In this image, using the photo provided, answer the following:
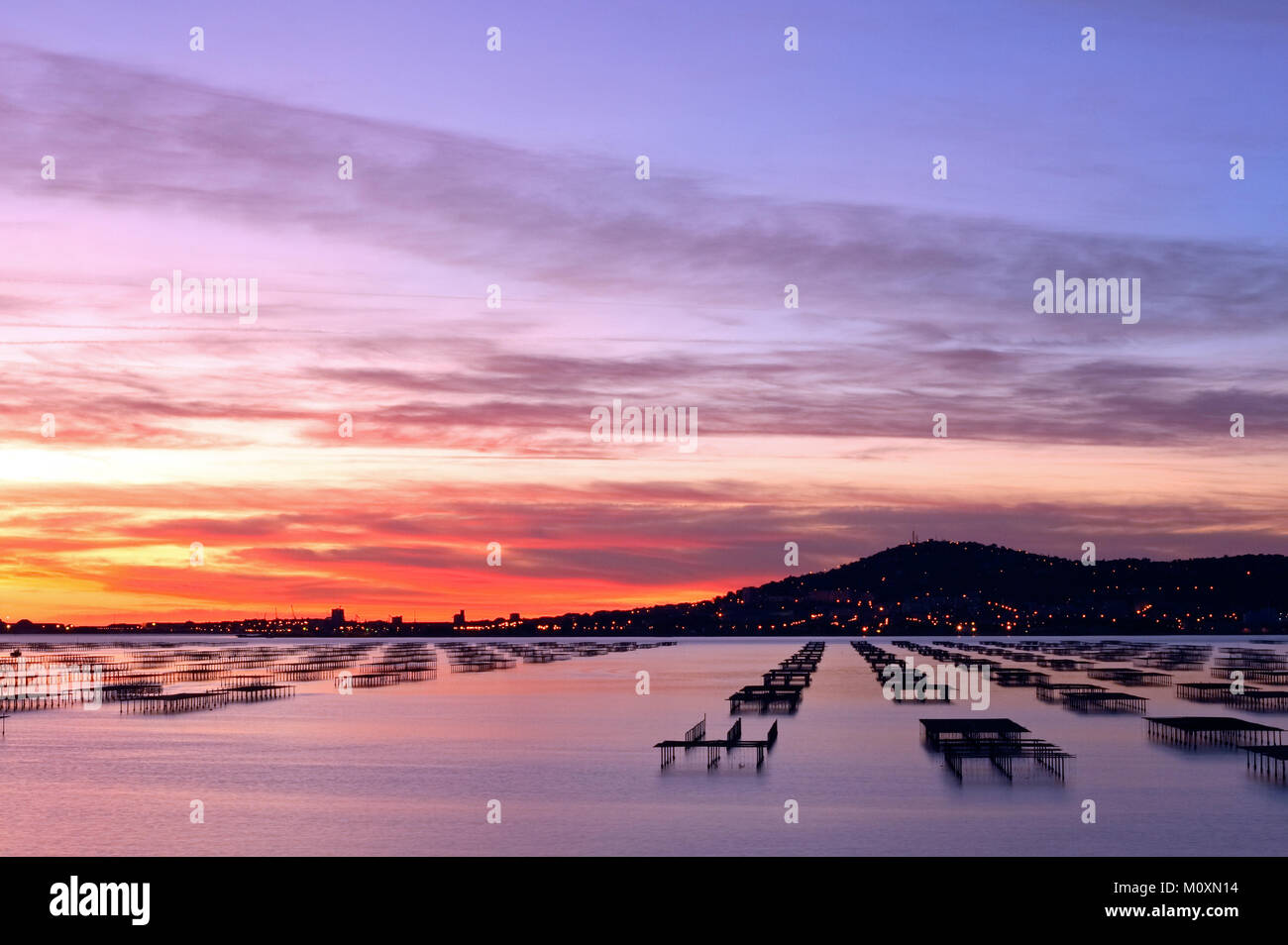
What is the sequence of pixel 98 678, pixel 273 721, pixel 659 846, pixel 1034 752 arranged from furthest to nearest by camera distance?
pixel 98 678 → pixel 273 721 → pixel 1034 752 → pixel 659 846

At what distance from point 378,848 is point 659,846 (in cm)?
946

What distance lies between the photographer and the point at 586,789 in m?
59.2

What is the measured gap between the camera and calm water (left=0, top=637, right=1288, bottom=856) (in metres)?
46.8

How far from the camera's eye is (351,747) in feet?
253

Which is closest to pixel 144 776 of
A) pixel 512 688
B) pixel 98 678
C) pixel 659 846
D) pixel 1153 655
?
pixel 659 846

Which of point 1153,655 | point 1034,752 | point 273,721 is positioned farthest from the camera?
point 1153,655

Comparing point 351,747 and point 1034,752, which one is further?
point 351,747

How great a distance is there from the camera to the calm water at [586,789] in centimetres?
4678
